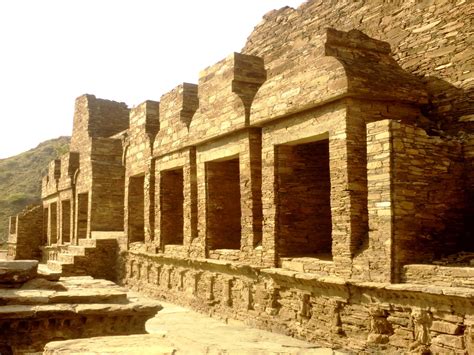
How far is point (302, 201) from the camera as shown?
28.3ft

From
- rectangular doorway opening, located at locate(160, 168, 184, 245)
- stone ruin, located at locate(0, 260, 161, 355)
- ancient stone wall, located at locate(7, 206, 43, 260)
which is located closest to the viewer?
stone ruin, located at locate(0, 260, 161, 355)

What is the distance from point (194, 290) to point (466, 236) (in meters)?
5.65

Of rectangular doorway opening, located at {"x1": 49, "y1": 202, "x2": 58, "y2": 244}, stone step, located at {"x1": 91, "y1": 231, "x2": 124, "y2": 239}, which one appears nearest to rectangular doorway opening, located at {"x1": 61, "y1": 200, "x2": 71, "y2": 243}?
rectangular doorway opening, located at {"x1": 49, "y1": 202, "x2": 58, "y2": 244}

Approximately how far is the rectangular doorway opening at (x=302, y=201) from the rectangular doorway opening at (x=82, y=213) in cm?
1061

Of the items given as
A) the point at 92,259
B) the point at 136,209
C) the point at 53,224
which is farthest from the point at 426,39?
the point at 53,224

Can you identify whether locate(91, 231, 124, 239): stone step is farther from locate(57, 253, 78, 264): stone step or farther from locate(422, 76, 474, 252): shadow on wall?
locate(422, 76, 474, 252): shadow on wall

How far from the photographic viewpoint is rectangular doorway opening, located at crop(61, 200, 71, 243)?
19156mm

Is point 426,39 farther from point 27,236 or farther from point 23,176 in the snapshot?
point 23,176

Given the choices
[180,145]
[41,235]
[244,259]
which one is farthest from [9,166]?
[244,259]

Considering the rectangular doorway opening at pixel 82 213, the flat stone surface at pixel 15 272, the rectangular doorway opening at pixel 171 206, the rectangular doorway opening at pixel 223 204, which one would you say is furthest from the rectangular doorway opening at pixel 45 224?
the flat stone surface at pixel 15 272

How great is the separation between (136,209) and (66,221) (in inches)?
249

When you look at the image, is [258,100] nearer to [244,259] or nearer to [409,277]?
[244,259]

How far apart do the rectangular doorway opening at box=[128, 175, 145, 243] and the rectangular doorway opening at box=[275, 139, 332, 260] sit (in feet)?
22.5

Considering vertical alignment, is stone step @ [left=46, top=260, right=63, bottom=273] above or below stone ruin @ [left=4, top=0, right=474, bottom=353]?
below
